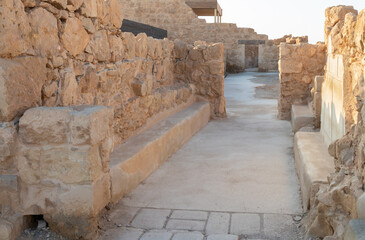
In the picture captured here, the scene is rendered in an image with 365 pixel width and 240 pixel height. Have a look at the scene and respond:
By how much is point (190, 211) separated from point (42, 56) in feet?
5.14

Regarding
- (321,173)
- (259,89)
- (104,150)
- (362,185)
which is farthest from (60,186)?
(259,89)

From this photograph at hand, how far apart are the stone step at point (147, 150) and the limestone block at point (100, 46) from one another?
0.86 m

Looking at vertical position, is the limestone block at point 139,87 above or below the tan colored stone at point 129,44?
below

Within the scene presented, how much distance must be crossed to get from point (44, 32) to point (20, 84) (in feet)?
1.50

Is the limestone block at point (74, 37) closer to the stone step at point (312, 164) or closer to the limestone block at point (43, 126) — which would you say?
the limestone block at point (43, 126)

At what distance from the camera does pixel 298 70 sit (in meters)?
7.30

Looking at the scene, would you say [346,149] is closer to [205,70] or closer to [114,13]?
[114,13]

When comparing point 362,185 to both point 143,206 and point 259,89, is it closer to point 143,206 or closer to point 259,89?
point 143,206

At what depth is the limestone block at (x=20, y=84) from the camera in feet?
7.88

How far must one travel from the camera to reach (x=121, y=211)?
3201 millimetres

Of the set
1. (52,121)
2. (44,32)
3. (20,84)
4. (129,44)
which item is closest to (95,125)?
(52,121)

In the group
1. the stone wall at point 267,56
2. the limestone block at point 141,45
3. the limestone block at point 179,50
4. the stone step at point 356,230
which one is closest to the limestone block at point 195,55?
the limestone block at point 179,50

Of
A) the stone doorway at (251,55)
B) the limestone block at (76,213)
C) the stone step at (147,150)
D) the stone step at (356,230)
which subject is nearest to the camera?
the stone step at (356,230)

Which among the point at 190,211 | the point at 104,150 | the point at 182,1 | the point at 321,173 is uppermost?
the point at 182,1
